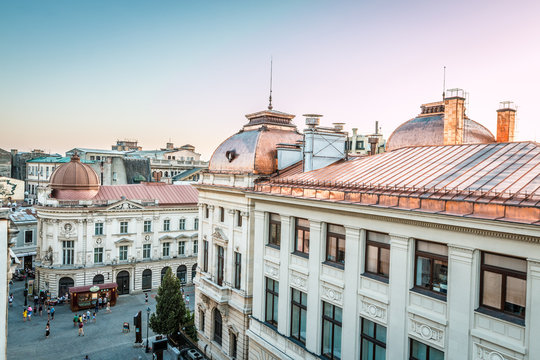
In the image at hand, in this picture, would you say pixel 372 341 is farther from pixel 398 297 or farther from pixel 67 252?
pixel 67 252

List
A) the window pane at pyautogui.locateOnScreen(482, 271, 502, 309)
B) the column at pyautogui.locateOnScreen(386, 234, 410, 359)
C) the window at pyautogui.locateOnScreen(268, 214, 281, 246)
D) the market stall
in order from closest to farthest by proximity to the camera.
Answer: the window pane at pyautogui.locateOnScreen(482, 271, 502, 309) < the column at pyautogui.locateOnScreen(386, 234, 410, 359) < the window at pyautogui.locateOnScreen(268, 214, 281, 246) < the market stall

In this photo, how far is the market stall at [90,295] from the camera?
50213mm

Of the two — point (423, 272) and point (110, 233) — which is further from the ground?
point (423, 272)

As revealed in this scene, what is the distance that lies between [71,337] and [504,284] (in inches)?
1652

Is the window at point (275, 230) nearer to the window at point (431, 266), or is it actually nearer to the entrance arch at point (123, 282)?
the window at point (431, 266)

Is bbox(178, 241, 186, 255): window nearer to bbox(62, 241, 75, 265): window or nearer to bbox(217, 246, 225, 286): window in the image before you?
bbox(62, 241, 75, 265): window

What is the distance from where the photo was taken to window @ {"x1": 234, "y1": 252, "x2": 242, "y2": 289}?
103 ft

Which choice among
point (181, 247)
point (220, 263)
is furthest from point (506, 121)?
point (181, 247)

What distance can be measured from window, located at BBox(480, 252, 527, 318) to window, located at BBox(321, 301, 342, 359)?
771 centimetres

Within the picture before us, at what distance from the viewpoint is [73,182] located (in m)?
55.2

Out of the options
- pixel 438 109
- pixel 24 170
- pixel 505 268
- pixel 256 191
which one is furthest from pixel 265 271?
pixel 24 170

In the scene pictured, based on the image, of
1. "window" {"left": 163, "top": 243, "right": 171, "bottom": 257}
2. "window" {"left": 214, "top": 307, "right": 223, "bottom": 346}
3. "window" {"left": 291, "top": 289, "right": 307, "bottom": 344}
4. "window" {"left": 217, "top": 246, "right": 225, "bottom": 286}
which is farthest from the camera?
"window" {"left": 163, "top": 243, "right": 171, "bottom": 257}

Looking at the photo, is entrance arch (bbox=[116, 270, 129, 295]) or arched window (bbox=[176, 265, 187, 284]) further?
arched window (bbox=[176, 265, 187, 284])

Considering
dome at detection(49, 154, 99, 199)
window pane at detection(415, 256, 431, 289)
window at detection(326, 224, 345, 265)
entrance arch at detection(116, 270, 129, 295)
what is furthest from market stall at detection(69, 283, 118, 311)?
window pane at detection(415, 256, 431, 289)
